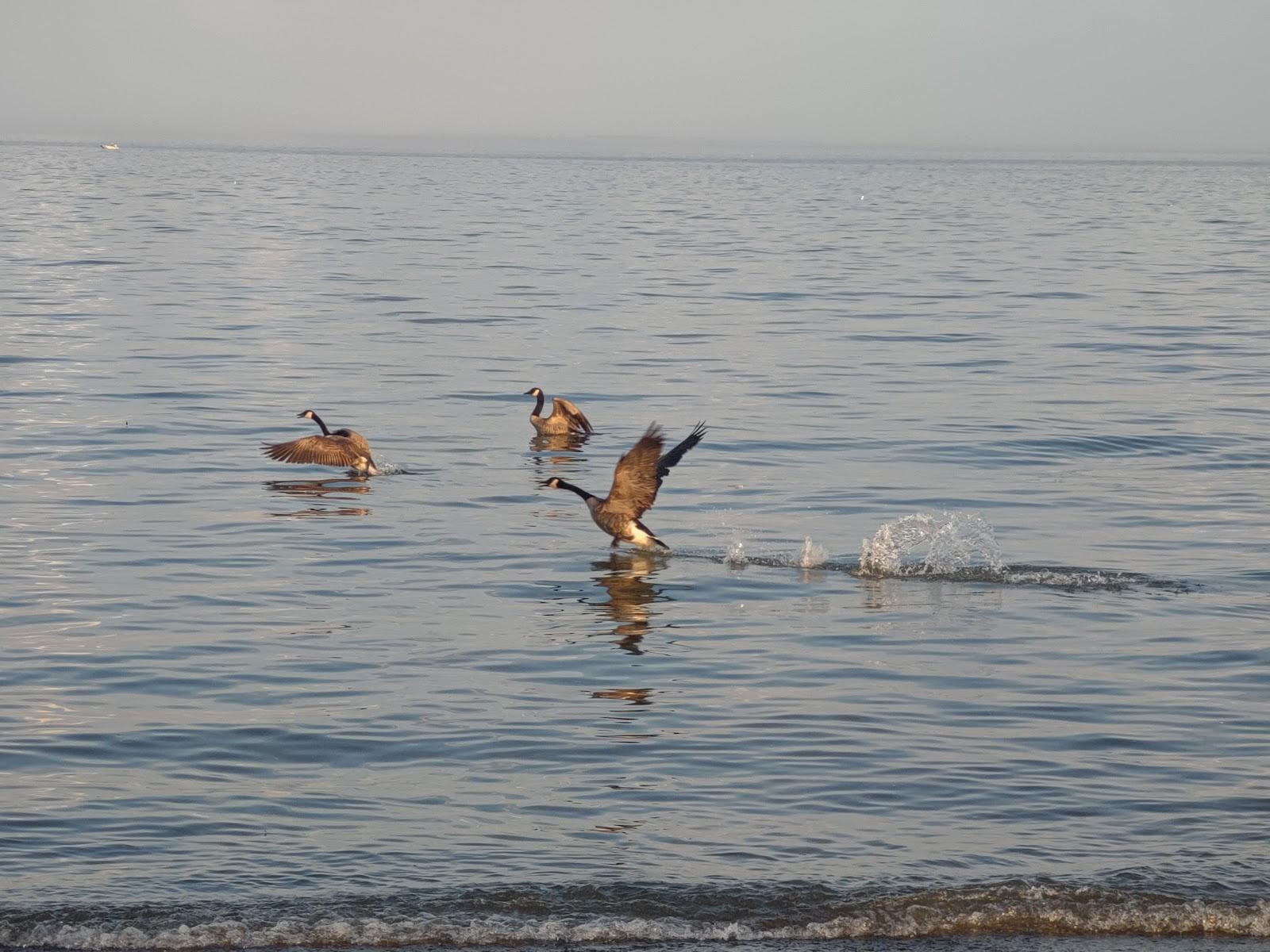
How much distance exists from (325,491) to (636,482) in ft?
15.9

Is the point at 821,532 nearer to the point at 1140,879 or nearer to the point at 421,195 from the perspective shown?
the point at 1140,879

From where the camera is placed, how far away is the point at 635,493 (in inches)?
674

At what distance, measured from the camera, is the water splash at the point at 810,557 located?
16.8 metres

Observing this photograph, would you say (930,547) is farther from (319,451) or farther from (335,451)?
(319,451)

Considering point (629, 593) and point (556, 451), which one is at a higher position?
point (629, 593)

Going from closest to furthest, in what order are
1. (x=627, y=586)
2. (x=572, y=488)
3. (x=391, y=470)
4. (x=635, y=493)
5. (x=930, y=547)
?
(x=627, y=586) < (x=635, y=493) < (x=930, y=547) < (x=572, y=488) < (x=391, y=470)

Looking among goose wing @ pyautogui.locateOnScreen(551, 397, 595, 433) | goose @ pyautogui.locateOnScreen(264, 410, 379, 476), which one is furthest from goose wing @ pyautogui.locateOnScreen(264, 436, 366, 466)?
goose wing @ pyautogui.locateOnScreen(551, 397, 595, 433)

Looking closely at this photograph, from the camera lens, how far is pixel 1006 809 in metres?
10.2

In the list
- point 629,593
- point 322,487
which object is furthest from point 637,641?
point 322,487

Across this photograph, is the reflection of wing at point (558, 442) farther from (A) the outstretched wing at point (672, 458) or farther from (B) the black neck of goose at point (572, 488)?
(A) the outstretched wing at point (672, 458)

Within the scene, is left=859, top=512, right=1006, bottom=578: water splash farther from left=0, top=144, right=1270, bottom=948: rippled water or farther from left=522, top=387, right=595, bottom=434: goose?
left=522, top=387, right=595, bottom=434: goose

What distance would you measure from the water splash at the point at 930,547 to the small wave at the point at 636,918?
24.6 ft

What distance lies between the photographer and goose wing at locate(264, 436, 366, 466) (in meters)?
21.2

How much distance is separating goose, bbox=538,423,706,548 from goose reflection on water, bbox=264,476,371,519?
2.93m
